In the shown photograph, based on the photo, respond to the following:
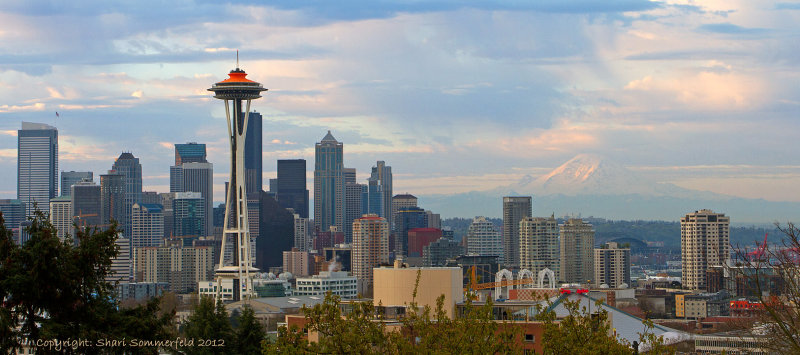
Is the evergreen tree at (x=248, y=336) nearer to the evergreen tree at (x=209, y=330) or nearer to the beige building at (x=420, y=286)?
the evergreen tree at (x=209, y=330)

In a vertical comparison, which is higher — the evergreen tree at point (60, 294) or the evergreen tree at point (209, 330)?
the evergreen tree at point (60, 294)

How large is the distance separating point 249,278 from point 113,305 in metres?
168

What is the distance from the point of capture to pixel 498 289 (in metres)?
179

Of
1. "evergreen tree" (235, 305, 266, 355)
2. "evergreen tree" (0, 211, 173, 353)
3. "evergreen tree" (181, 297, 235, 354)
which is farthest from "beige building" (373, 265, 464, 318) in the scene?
"evergreen tree" (0, 211, 173, 353)

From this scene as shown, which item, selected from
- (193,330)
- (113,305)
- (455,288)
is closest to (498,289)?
(455,288)

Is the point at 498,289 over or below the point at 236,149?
below

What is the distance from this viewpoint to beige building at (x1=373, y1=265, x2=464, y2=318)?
56.6 meters

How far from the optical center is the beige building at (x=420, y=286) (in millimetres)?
56594

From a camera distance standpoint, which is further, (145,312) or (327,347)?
(145,312)

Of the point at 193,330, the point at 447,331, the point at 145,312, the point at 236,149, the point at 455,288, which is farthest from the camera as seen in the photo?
the point at 236,149

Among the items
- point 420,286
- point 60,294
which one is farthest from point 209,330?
point 60,294

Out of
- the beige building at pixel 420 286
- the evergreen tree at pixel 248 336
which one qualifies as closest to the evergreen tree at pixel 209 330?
the evergreen tree at pixel 248 336

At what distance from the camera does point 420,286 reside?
56.4 m

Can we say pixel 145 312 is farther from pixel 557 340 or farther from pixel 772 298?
pixel 772 298
